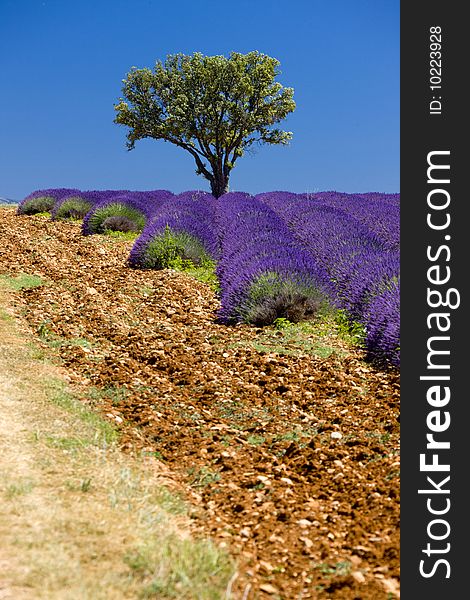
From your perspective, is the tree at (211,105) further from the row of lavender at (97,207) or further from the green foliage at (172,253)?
the green foliage at (172,253)

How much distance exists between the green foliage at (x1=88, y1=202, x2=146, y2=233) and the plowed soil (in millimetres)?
6789

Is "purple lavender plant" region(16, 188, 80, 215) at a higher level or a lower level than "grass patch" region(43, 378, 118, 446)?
higher

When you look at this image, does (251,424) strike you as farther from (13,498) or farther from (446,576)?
(446,576)

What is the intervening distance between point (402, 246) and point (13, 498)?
2896 mm

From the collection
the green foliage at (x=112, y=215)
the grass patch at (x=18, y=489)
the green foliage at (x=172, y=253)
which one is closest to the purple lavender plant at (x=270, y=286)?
the green foliage at (x=172, y=253)

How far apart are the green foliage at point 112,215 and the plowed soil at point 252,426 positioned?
6789 mm

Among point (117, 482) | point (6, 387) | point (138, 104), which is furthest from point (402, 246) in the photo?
point (138, 104)

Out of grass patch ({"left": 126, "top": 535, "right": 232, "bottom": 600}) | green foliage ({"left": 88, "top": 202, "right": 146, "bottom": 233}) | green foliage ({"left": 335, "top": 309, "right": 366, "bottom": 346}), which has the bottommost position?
grass patch ({"left": 126, "top": 535, "right": 232, "bottom": 600})

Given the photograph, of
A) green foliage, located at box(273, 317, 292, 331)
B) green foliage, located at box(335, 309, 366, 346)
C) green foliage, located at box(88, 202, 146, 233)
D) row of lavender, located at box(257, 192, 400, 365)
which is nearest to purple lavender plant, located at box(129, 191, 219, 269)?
row of lavender, located at box(257, 192, 400, 365)

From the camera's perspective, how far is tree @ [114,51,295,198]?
27344 mm

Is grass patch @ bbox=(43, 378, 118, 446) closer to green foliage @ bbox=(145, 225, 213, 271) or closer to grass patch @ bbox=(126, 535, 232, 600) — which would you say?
grass patch @ bbox=(126, 535, 232, 600)

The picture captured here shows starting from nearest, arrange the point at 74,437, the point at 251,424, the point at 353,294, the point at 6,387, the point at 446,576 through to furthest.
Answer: the point at 446,576 → the point at 74,437 → the point at 251,424 → the point at 6,387 → the point at 353,294

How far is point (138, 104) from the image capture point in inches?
1140

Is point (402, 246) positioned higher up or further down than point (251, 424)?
higher up
